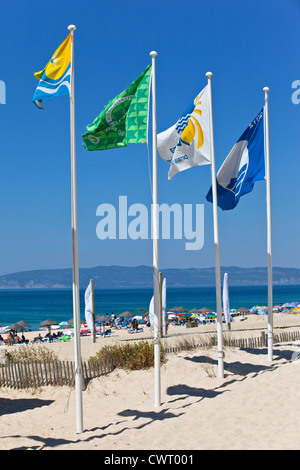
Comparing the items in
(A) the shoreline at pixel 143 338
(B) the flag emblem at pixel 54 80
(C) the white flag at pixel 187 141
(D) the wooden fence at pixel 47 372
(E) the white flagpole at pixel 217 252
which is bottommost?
(A) the shoreline at pixel 143 338

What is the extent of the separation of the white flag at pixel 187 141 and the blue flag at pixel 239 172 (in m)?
0.96

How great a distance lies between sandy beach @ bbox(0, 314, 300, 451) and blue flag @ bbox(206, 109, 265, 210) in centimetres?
464

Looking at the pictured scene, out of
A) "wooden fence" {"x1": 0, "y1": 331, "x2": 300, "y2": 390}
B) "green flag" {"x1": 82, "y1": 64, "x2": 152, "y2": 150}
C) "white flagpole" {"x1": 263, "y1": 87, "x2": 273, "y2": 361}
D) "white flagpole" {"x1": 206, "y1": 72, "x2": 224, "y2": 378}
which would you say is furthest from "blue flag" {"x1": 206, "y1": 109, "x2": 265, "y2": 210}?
"wooden fence" {"x1": 0, "y1": 331, "x2": 300, "y2": 390}

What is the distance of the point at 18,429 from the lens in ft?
31.3

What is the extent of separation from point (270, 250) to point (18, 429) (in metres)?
8.25

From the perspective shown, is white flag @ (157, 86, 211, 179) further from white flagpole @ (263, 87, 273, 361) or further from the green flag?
white flagpole @ (263, 87, 273, 361)

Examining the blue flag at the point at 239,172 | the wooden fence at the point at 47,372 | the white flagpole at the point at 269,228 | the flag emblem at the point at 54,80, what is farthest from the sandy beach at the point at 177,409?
the flag emblem at the point at 54,80

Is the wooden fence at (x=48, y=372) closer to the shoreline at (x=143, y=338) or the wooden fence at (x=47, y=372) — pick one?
the wooden fence at (x=47, y=372)

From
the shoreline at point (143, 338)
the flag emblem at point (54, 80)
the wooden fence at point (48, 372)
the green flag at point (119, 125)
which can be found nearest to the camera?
the flag emblem at point (54, 80)

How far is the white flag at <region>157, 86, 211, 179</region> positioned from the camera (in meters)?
11.1

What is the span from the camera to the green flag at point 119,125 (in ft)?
32.3

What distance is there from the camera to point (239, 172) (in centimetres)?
1217

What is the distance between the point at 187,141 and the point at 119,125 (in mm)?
2043

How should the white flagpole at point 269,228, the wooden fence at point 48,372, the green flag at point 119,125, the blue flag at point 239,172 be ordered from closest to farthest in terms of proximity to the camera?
the green flag at point 119,125 → the blue flag at point 239,172 → the wooden fence at point 48,372 → the white flagpole at point 269,228
